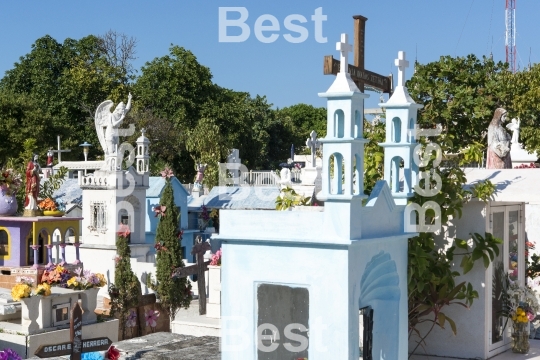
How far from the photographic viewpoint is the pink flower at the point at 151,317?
56.1 feet

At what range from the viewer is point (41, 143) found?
148ft

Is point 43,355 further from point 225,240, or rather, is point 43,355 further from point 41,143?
point 41,143

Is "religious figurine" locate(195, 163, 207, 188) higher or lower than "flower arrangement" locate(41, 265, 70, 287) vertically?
higher

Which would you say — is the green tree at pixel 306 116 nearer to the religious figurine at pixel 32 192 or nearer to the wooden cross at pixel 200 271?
the wooden cross at pixel 200 271

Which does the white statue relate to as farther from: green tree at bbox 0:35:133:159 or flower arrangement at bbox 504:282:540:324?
green tree at bbox 0:35:133:159

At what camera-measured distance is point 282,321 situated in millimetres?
7035

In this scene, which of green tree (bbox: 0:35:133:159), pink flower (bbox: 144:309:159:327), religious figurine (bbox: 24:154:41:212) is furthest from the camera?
green tree (bbox: 0:35:133:159)

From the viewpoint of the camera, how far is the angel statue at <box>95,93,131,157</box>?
2442 cm

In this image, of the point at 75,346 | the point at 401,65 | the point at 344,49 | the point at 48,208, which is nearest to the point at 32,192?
the point at 48,208

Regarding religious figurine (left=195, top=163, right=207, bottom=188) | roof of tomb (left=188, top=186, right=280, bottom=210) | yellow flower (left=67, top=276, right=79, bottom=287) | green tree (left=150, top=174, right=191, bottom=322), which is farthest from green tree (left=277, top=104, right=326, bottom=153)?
yellow flower (left=67, top=276, right=79, bottom=287)

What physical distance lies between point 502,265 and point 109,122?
17.1 metres

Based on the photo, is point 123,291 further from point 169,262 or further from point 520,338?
point 520,338

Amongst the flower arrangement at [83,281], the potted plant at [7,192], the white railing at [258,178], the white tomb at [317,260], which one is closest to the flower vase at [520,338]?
the white tomb at [317,260]

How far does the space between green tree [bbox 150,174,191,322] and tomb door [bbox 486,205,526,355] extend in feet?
32.5
